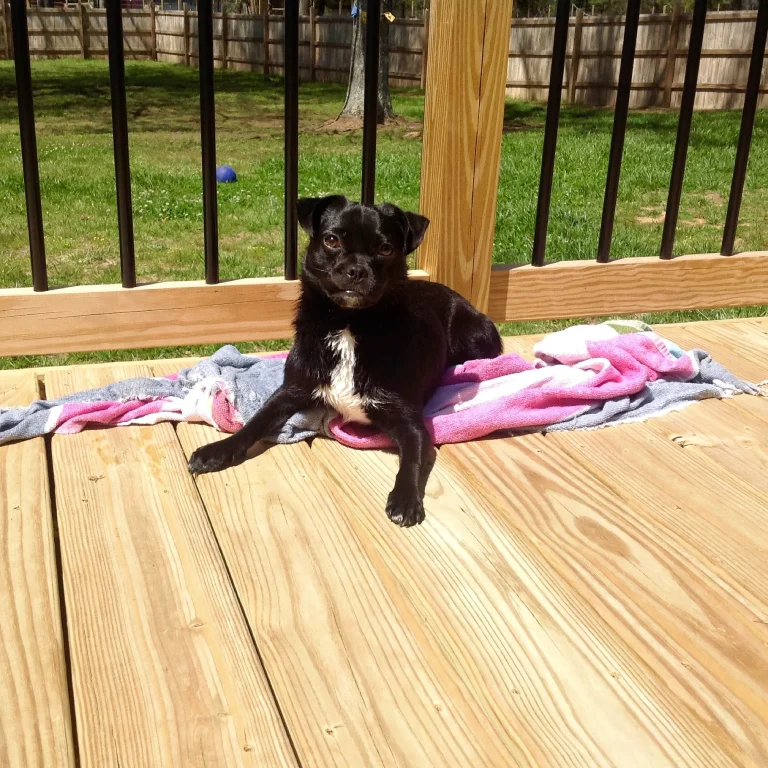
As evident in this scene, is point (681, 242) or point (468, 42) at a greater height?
point (468, 42)

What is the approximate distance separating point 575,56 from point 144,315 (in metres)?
15.8

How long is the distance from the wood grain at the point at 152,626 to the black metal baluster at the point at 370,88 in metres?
1.25

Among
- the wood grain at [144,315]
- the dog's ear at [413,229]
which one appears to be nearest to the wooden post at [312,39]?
the wood grain at [144,315]

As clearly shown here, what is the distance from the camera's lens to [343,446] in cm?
265

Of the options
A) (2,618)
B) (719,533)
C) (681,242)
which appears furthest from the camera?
(681,242)

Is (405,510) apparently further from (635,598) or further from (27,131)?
(27,131)

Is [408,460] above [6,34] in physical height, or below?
below

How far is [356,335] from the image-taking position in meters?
2.68

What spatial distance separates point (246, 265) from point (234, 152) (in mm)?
6555

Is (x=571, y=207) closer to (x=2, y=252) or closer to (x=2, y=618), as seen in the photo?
(x=2, y=252)

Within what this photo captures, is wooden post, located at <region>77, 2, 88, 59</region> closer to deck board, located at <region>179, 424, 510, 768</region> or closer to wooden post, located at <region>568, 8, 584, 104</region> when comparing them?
wooden post, located at <region>568, 8, 584, 104</region>

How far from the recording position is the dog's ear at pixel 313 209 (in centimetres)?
262

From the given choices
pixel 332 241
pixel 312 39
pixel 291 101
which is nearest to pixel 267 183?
pixel 291 101

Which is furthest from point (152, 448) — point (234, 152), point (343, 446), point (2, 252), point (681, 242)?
point (234, 152)
